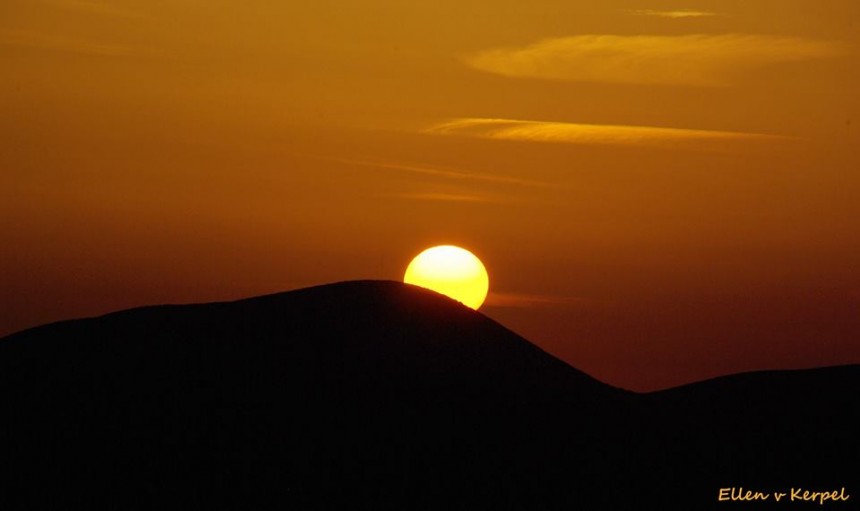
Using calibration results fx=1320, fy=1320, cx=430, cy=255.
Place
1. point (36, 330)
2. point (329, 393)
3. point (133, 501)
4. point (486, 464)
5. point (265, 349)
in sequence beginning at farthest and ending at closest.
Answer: point (36, 330), point (265, 349), point (329, 393), point (486, 464), point (133, 501)

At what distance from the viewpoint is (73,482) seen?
137 ft

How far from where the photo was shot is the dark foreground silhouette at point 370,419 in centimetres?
4244

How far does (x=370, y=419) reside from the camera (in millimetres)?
47844

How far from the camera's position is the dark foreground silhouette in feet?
139

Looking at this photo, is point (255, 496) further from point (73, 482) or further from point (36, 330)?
point (36, 330)

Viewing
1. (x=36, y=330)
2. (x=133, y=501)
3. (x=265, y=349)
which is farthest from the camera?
(x=36, y=330)

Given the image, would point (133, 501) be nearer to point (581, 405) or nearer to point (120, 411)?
point (120, 411)

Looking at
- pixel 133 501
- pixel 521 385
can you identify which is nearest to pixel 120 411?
pixel 133 501

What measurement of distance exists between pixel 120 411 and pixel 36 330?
12.2m

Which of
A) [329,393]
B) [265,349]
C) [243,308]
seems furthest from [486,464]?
[243,308]

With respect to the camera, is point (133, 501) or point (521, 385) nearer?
point (133, 501)

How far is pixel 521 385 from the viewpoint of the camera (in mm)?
53844

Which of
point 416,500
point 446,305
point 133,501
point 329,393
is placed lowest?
point 133,501

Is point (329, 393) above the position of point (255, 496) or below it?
above
